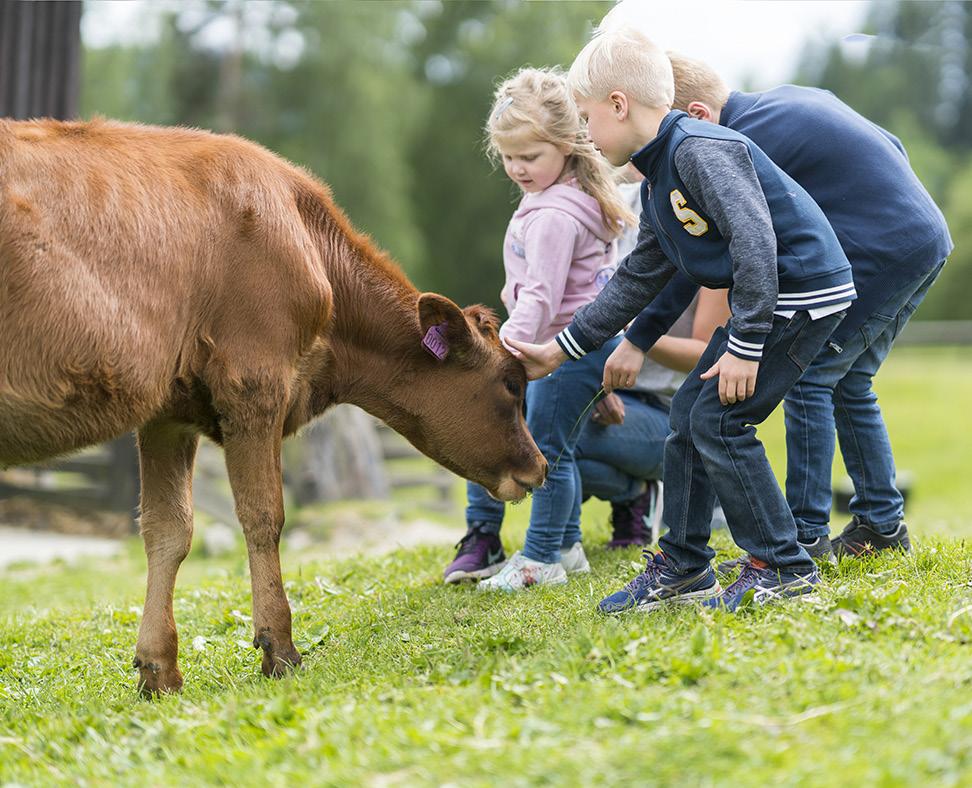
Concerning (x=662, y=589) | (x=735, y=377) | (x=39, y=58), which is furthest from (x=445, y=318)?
(x=39, y=58)

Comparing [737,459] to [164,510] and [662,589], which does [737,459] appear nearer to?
[662,589]

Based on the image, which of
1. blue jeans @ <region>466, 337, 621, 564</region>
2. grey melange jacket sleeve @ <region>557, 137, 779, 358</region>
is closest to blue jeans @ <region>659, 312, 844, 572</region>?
grey melange jacket sleeve @ <region>557, 137, 779, 358</region>

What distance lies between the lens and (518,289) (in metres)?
5.57

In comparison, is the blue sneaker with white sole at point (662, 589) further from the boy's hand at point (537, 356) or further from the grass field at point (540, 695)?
the boy's hand at point (537, 356)

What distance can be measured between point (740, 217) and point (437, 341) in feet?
4.75

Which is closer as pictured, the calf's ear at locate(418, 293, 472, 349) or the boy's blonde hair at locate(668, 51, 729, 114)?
the calf's ear at locate(418, 293, 472, 349)

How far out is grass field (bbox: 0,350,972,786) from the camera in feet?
9.64

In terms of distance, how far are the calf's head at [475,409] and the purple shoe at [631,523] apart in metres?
1.54

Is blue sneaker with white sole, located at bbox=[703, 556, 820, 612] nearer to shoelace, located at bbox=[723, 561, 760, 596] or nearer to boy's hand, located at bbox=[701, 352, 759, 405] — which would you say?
shoelace, located at bbox=[723, 561, 760, 596]

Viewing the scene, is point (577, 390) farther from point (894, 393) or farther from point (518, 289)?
point (894, 393)

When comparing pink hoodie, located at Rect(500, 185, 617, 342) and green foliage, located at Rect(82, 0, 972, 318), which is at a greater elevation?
pink hoodie, located at Rect(500, 185, 617, 342)

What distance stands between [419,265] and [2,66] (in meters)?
21.2

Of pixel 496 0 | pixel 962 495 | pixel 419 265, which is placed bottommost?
pixel 419 265

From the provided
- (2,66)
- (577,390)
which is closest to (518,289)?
(577,390)
